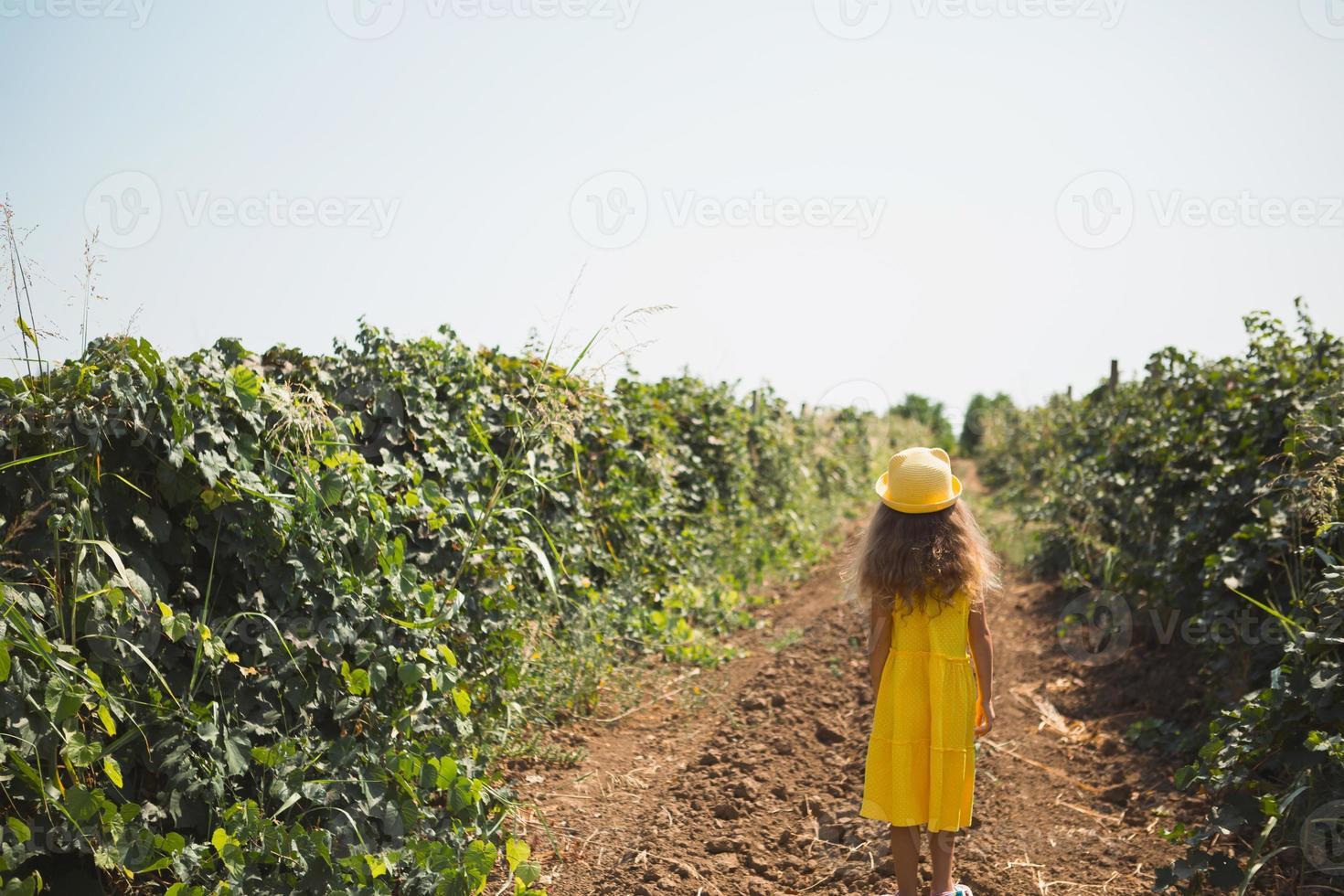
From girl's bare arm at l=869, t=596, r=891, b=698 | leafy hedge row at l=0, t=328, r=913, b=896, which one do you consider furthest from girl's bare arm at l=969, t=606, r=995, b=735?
leafy hedge row at l=0, t=328, r=913, b=896

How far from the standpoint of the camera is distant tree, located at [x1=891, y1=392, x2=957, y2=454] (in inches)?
1430

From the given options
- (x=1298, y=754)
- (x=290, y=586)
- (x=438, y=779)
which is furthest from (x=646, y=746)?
(x=1298, y=754)

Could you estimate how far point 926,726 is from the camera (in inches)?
125

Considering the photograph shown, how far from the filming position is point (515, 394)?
568 cm

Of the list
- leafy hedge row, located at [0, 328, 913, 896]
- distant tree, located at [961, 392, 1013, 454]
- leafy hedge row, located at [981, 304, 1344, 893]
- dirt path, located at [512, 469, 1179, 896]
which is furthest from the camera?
distant tree, located at [961, 392, 1013, 454]

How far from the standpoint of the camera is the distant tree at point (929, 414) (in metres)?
36.3

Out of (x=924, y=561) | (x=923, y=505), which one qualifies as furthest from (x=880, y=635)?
(x=923, y=505)

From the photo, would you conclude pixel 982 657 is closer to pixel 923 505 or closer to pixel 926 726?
pixel 926 726

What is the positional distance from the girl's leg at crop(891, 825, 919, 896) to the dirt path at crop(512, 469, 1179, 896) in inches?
15.2

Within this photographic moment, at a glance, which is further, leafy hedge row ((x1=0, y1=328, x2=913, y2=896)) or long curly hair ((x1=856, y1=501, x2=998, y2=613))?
long curly hair ((x1=856, y1=501, x2=998, y2=613))

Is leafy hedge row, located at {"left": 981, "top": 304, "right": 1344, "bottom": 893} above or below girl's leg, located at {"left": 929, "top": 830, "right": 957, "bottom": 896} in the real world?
above

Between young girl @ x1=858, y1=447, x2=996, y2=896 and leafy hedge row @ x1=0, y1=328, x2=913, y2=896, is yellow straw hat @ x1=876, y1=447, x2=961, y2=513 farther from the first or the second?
leafy hedge row @ x1=0, y1=328, x2=913, y2=896

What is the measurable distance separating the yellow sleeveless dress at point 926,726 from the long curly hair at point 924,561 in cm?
5

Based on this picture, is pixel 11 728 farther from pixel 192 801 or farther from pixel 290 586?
pixel 290 586
